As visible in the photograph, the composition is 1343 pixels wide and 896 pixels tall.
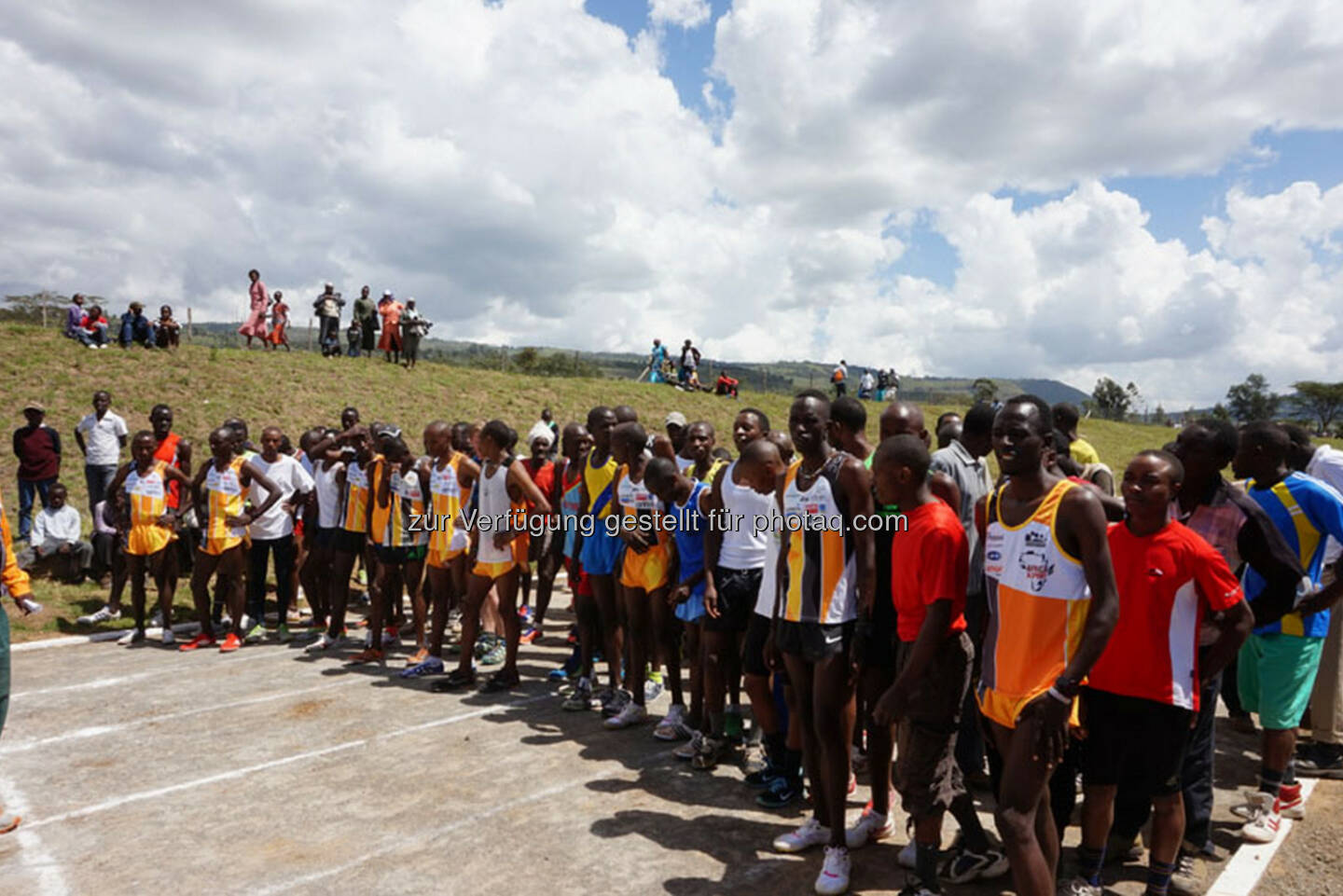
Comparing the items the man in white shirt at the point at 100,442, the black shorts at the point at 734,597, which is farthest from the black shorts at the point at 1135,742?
the man in white shirt at the point at 100,442

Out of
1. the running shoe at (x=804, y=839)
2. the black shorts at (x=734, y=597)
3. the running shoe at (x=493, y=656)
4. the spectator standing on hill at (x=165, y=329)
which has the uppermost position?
the spectator standing on hill at (x=165, y=329)

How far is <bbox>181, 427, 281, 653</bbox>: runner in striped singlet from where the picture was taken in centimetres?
864

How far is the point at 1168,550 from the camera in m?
3.64

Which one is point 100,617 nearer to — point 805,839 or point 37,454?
point 37,454

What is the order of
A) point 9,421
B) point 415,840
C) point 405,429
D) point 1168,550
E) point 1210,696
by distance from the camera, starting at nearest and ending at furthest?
1. point 1168,550
2. point 1210,696
3. point 415,840
4. point 9,421
5. point 405,429

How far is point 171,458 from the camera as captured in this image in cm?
912

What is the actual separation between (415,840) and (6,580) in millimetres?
3132

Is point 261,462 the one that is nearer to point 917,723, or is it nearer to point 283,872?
point 283,872

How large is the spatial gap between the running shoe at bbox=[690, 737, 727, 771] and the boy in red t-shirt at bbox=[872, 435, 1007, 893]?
196cm

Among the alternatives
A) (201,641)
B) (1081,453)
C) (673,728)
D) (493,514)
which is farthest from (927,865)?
(201,641)

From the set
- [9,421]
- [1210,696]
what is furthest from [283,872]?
[9,421]

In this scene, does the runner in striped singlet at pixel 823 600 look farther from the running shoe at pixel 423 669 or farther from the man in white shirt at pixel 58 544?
the man in white shirt at pixel 58 544

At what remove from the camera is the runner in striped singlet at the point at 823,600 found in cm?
411

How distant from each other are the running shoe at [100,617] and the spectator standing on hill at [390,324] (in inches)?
628
